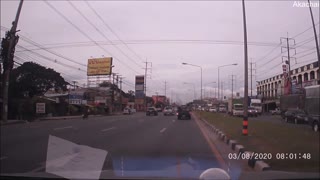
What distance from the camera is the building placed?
72756 mm

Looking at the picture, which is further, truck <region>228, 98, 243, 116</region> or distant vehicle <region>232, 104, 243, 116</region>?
truck <region>228, 98, 243, 116</region>

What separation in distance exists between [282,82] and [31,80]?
1888 inches

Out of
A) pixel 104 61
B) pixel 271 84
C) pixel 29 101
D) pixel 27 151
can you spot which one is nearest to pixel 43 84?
pixel 104 61

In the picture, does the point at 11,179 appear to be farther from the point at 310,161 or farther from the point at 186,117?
the point at 186,117

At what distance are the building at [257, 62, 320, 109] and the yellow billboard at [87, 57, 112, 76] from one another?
2885cm

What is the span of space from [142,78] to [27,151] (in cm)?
10078

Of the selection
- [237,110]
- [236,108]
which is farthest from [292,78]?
[237,110]

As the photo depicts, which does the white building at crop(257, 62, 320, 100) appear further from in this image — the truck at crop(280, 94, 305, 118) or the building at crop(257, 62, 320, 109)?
the truck at crop(280, 94, 305, 118)

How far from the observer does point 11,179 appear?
6113 millimetres

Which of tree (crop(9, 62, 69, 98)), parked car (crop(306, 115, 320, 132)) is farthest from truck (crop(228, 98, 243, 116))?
parked car (crop(306, 115, 320, 132))

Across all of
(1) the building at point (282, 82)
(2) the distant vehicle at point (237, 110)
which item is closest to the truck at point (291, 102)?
(1) the building at point (282, 82)

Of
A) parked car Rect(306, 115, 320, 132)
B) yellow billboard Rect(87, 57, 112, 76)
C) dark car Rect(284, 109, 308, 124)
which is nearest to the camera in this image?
parked car Rect(306, 115, 320, 132)

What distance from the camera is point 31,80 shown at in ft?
188

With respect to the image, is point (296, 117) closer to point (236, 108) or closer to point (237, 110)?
point (237, 110)
